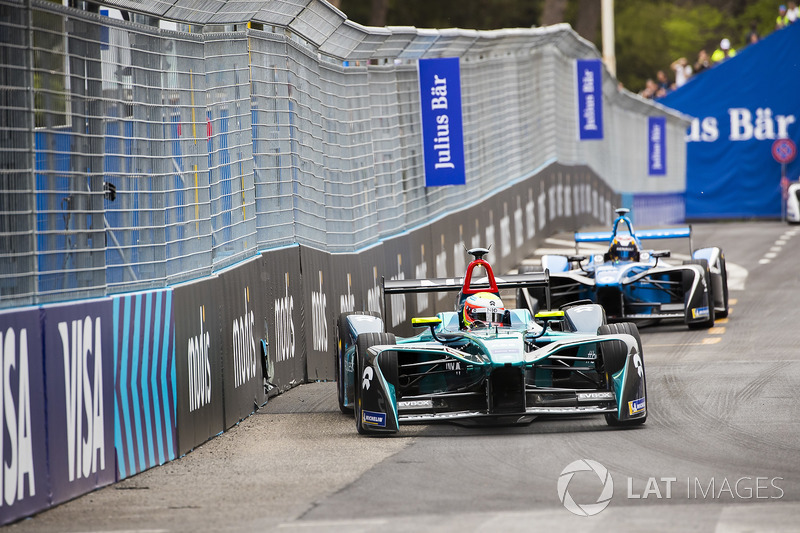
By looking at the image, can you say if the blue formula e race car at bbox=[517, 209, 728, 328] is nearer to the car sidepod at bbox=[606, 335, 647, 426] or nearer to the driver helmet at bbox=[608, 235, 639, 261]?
the driver helmet at bbox=[608, 235, 639, 261]

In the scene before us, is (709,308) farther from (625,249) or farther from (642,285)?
(625,249)

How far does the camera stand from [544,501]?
753 cm

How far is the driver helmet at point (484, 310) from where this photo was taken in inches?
438

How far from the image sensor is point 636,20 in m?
82.4

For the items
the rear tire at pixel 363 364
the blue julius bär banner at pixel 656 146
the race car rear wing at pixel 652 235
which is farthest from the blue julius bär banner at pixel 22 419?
the blue julius bär banner at pixel 656 146

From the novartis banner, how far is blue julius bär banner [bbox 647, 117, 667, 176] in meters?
3.43

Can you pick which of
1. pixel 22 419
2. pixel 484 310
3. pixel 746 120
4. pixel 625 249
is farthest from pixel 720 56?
pixel 22 419

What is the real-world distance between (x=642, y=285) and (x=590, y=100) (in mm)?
14598

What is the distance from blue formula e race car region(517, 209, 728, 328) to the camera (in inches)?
653

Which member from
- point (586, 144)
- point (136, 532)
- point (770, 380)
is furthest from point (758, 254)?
point (136, 532)

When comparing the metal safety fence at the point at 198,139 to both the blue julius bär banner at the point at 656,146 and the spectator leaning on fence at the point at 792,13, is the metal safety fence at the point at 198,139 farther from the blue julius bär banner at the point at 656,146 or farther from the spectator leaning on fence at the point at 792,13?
the spectator leaning on fence at the point at 792,13

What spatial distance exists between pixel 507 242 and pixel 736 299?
194 inches

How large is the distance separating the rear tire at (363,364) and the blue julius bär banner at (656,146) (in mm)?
34426

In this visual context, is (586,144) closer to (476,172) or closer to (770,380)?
(476,172)
